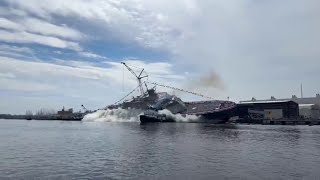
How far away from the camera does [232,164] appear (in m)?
36.9

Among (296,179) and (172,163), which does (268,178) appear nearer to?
(296,179)

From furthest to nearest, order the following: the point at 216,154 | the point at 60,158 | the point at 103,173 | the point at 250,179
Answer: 1. the point at 216,154
2. the point at 60,158
3. the point at 103,173
4. the point at 250,179

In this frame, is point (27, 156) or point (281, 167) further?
point (27, 156)

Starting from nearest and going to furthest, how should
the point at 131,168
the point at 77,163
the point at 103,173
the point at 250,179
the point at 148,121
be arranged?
the point at 250,179 → the point at 103,173 → the point at 131,168 → the point at 77,163 → the point at 148,121

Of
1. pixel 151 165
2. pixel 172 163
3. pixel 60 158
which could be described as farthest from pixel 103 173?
pixel 60 158

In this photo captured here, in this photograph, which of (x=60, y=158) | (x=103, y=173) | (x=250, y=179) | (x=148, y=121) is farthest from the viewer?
(x=148, y=121)

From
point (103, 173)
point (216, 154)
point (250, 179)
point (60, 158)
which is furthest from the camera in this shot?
point (216, 154)

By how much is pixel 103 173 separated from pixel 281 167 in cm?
1743

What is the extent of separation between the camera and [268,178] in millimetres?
29859

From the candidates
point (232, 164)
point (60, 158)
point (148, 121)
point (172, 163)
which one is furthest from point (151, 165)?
point (148, 121)

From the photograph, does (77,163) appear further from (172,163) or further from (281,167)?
(281,167)

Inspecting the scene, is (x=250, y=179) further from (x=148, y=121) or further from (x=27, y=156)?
(x=148, y=121)

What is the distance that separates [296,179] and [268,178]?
222cm

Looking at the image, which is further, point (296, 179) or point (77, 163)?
point (77, 163)
